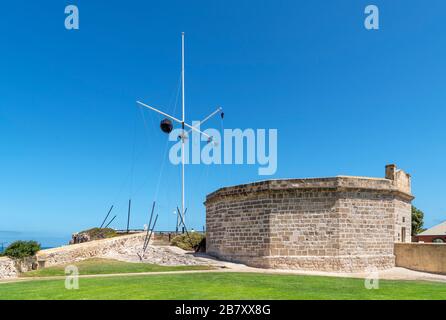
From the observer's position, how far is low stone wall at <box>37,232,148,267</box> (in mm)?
19047

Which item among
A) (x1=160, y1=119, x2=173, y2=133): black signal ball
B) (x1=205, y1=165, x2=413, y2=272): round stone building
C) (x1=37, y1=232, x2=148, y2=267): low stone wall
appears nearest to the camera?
(x1=205, y1=165, x2=413, y2=272): round stone building

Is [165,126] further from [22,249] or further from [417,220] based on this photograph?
[417,220]

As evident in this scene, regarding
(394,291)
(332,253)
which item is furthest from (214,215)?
(394,291)

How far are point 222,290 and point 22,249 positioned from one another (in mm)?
11755

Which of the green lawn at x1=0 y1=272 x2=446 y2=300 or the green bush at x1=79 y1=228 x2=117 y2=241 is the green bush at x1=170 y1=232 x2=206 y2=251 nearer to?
the green bush at x1=79 y1=228 x2=117 y2=241

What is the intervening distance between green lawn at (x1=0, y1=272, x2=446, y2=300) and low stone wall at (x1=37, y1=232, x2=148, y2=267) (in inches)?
235

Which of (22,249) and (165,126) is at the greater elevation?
(165,126)

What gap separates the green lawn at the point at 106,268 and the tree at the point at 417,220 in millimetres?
35834

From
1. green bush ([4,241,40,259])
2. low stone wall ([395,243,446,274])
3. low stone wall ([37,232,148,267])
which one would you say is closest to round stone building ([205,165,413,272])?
low stone wall ([395,243,446,274])

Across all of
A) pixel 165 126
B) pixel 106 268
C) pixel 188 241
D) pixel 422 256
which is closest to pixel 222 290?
pixel 106 268

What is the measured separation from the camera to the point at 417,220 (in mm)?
45719

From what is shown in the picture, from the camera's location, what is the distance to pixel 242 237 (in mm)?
20172

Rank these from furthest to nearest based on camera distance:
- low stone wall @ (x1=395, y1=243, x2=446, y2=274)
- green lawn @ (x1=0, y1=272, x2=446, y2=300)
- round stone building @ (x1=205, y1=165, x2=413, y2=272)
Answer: low stone wall @ (x1=395, y1=243, x2=446, y2=274)
round stone building @ (x1=205, y1=165, x2=413, y2=272)
green lawn @ (x1=0, y1=272, x2=446, y2=300)
